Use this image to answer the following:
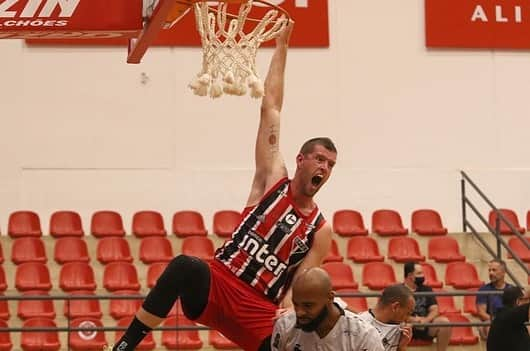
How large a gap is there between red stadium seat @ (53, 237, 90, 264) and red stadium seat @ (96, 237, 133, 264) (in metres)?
0.20

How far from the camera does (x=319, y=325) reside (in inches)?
202

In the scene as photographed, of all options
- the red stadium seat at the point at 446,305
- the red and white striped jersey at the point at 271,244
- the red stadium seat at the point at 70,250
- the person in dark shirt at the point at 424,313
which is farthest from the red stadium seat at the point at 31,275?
the red and white striped jersey at the point at 271,244

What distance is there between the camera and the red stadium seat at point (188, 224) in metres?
15.1

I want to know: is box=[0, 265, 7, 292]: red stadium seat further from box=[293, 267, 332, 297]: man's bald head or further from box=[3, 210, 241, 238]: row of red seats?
box=[293, 267, 332, 297]: man's bald head

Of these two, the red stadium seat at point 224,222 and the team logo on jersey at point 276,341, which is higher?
the team logo on jersey at point 276,341

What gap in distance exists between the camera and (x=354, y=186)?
1686 cm

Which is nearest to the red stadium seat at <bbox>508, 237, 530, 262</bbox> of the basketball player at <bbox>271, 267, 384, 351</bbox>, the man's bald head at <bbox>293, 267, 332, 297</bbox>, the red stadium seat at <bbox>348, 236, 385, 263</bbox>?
the red stadium seat at <bbox>348, 236, 385, 263</bbox>

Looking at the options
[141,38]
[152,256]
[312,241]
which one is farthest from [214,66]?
[152,256]

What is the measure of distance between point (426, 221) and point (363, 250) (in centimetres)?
172

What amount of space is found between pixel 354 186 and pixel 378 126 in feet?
3.48

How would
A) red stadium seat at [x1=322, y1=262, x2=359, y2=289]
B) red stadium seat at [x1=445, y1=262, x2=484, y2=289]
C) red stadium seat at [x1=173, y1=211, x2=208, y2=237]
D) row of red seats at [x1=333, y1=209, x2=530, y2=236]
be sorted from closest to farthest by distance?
red stadium seat at [x1=322, y1=262, x2=359, y2=289], red stadium seat at [x1=445, y1=262, x2=484, y2=289], red stadium seat at [x1=173, y1=211, x2=208, y2=237], row of red seats at [x1=333, y1=209, x2=530, y2=236]

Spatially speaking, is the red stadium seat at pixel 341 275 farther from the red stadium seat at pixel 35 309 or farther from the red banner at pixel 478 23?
the red banner at pixel 478 23

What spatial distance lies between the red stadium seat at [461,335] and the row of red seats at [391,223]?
7.85 feet

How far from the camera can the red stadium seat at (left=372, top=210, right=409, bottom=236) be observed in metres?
15.6
